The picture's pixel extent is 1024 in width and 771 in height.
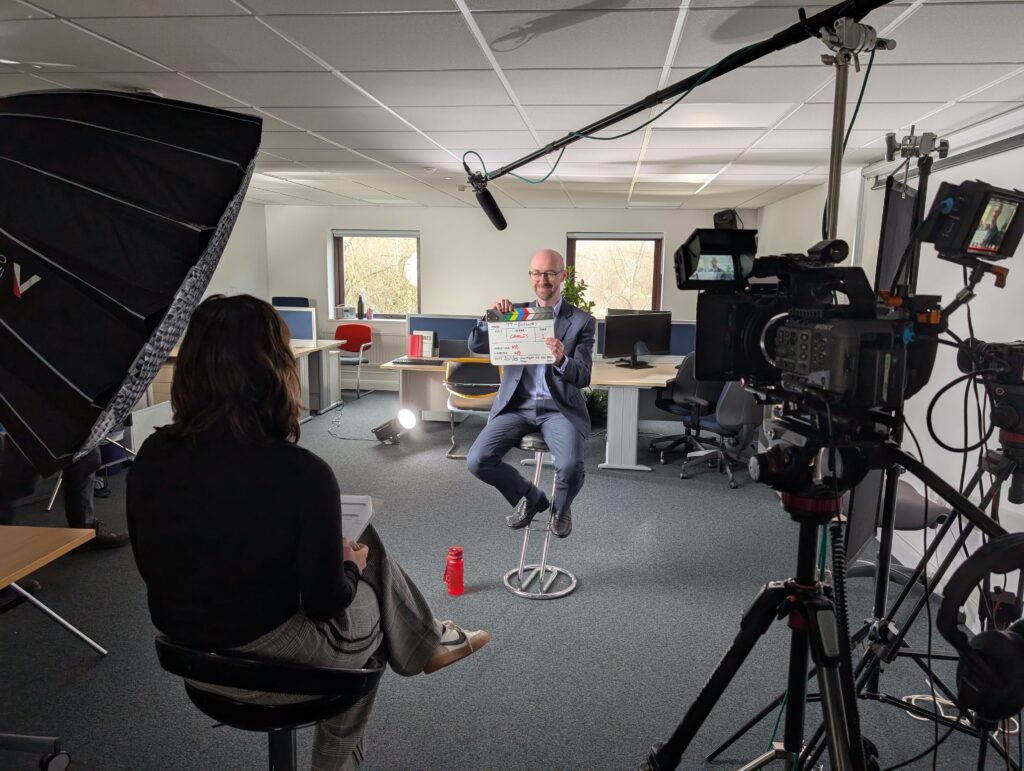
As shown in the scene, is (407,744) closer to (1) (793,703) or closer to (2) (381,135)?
(1) (793,703)

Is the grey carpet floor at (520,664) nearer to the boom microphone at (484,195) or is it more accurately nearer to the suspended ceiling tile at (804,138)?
the boom microphone at (484,195)

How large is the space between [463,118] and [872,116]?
7.28 feet

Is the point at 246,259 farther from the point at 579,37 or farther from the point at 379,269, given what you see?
the point at 579,37

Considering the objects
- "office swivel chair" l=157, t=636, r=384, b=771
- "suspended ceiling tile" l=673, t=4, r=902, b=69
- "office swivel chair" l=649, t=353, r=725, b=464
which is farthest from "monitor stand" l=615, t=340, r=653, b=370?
"office swivel chair" l=157, t=636, r=384, b=771

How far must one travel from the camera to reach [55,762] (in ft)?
5.65

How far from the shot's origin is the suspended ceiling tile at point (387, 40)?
225 cm

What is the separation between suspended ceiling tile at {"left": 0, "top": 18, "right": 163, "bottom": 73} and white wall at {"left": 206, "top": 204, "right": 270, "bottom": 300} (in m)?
4.52

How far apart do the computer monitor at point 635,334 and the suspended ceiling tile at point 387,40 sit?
9.75ft

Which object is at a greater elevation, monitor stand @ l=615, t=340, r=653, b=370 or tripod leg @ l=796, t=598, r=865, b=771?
monitor stand @ l=615, t=340, r=653, b=370

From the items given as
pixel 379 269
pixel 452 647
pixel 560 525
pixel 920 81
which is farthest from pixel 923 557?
pixel 379 269

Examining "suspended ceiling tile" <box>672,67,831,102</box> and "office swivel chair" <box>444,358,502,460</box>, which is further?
"office swivel chair" <box>444,358,502,460</box>

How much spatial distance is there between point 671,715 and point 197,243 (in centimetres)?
192

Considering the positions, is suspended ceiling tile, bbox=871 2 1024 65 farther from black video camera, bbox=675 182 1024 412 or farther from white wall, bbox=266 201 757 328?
white wall, bbox=266 201 757 328

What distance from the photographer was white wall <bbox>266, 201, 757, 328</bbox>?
794cm
